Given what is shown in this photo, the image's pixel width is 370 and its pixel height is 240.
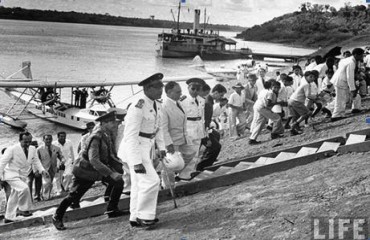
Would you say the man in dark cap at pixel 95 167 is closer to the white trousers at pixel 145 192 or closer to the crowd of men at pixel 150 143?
the crowd of men at pixel 150 143

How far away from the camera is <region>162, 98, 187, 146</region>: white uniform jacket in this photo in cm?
764

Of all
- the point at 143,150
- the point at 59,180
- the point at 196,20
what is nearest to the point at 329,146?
the point at 143,150

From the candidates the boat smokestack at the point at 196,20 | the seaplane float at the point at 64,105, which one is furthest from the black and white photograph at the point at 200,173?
the boat smokestack at the point at 196,20

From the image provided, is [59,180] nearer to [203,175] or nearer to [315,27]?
[203,175]

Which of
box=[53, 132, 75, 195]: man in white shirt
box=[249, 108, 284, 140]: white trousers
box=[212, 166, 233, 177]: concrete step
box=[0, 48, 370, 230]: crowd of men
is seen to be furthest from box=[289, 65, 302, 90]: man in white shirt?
box=[53, 132, 75, 195]: man in white shirt

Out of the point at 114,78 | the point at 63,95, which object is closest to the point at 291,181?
the point at 63,95

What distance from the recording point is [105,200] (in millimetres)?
7598

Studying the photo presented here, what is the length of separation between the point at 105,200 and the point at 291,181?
300 cm

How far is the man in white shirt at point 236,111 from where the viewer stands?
12938 mm

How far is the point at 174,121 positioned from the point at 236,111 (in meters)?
5.77

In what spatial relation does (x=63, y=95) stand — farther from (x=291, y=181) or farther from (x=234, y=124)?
(x=291, y=181)

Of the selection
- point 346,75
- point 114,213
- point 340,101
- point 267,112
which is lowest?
point 114,213

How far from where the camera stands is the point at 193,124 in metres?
8.07

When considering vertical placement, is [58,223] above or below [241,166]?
below
